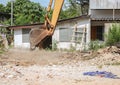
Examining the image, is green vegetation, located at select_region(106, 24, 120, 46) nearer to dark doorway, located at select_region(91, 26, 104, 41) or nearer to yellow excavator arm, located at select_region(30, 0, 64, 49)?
yellow excavator arm, located at select_region(30, 0, 64, 49)

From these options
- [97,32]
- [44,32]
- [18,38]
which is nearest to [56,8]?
[44,32]

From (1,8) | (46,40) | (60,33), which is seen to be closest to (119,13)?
(60,33)

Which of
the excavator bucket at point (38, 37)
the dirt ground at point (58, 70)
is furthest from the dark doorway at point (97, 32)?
the dirt ground at point (58, 70)

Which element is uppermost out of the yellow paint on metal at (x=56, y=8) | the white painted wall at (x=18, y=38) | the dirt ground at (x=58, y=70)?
the yellow paint on metal at (x=56, y=8)

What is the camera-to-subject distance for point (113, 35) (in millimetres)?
25938

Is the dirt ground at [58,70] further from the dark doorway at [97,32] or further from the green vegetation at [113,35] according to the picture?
the dark doorway at [97,32]

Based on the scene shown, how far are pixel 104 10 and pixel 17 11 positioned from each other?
2316cm

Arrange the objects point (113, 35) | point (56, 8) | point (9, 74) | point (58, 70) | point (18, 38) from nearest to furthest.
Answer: point (9, 74), point (58, 70), point (56, 8), point (113, 35), point (18, 38)

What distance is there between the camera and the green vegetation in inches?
1016

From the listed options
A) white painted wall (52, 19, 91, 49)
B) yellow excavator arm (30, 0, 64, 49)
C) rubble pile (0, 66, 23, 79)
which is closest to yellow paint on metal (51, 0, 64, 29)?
yellow excavator arm (30, 0, 64, 49)

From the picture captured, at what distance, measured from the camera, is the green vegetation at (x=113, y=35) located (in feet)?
84.7

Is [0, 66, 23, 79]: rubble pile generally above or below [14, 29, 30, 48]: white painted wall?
above

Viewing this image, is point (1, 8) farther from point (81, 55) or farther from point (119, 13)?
point (81, 55)

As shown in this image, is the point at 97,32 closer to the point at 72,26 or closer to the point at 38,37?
the point at 72,26
